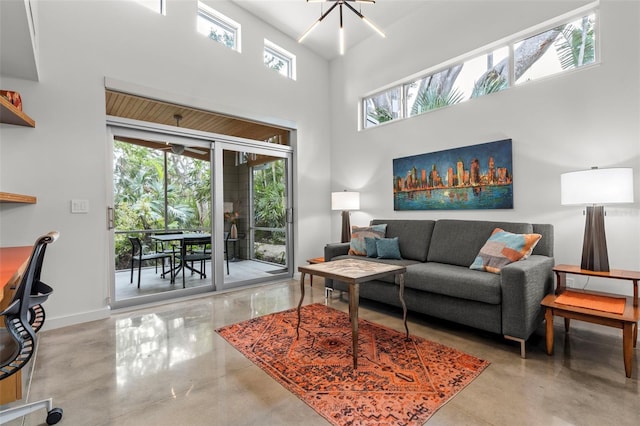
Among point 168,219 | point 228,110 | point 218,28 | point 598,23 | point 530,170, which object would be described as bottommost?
point 168,219

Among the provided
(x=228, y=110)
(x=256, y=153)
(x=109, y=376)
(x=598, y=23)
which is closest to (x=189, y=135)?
(x=228, y=110)

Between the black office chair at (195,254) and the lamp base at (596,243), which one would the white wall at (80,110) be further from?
the lamp base at (596,243)

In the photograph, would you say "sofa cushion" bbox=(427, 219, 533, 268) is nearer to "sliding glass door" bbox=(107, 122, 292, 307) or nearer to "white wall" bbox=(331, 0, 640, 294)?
"white wall" bbox=(331, 0, 640, 294)

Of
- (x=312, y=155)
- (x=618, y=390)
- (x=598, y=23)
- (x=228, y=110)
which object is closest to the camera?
(x=618, y=390)

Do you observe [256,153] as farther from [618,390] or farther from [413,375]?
[618,390]

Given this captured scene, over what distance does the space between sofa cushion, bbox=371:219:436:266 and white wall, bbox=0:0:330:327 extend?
115 inches

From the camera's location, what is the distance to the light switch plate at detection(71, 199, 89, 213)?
293cm

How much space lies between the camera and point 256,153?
4559mm

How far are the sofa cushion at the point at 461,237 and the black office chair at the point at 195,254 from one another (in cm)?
290

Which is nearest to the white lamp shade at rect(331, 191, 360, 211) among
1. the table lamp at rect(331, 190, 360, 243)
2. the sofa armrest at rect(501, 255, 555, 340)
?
the table lamp at rect(331, 190, 360, 243)

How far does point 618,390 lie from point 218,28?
5.36 meters

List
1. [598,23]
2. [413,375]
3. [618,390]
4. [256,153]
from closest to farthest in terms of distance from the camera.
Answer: [618,390], [413,375], [598,23], [256,153]

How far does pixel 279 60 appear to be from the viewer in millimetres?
4836

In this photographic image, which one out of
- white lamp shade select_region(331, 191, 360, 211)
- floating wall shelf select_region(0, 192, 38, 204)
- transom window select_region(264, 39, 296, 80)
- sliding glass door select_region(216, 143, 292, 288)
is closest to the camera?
floating wall shelf select_region(0, 192, 38, 204)
